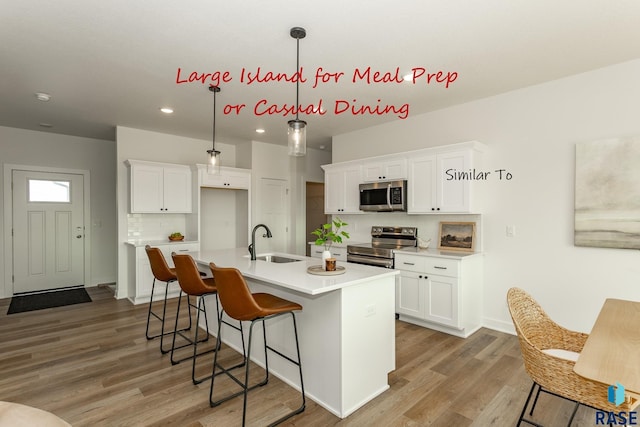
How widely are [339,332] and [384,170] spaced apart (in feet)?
9.15

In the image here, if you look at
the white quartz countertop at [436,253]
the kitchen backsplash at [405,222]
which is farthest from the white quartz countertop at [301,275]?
the kitchen backsplash at [405,222]

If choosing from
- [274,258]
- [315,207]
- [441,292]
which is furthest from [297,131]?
[315,207]

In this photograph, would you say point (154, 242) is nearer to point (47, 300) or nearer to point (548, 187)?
point (47, 300)

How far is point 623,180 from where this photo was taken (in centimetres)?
291

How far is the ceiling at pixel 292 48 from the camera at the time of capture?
2197mm

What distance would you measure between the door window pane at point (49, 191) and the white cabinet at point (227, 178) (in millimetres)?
2454

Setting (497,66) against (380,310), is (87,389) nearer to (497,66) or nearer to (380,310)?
(380,310)

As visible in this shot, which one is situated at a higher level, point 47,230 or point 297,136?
point 297,136

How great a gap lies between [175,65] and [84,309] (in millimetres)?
3642

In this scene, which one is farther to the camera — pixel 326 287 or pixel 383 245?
pixel 383 245

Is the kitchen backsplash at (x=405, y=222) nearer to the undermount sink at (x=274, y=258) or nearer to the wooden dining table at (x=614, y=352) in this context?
the undermount sink at (x=274, y=258)

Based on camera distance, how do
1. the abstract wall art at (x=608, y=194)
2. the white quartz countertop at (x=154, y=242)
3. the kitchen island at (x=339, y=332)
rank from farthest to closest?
the white quartz countertop at (x=154, y=242)
the abstract wall art at (x=608, y=194)
the kitchen island at (x=339, y=332)

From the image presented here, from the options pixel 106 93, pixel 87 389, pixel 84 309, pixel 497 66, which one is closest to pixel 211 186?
pixel 106 93

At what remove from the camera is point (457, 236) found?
4027 mm
